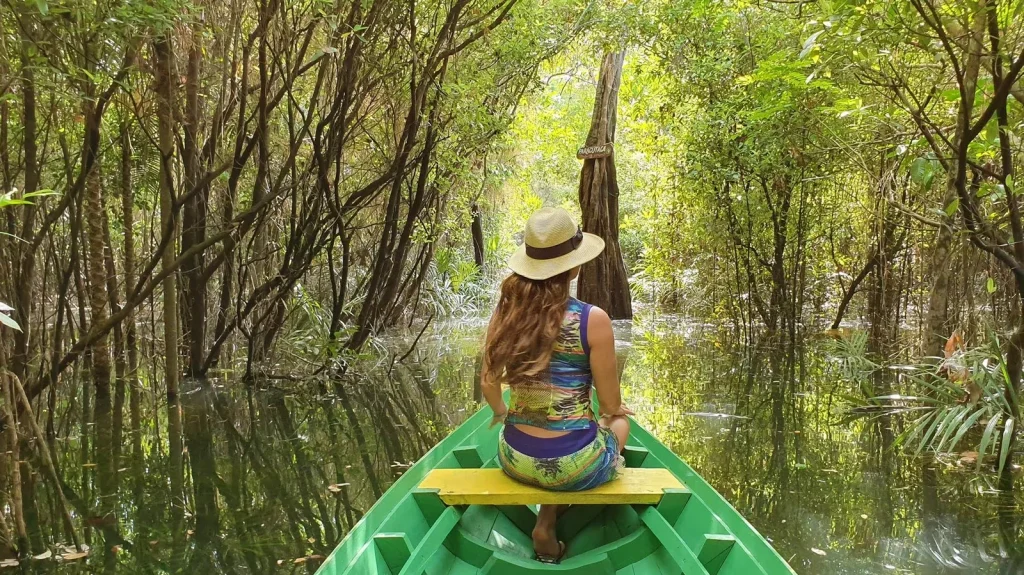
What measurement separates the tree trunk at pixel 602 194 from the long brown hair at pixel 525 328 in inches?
408

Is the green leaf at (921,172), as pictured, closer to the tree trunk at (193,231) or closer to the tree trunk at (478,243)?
the tree trunk at (193,231)

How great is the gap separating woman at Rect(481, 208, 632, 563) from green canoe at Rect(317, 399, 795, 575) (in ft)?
0.63

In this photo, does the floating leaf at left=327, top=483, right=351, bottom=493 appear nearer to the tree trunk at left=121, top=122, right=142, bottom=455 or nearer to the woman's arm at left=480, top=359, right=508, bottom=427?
the woman's arm at left=480, top=359, right=508, bottom=427

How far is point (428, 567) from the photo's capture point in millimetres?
2320

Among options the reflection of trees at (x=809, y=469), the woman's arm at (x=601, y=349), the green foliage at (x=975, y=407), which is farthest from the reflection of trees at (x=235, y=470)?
the green foliage at (x=975, y=407)

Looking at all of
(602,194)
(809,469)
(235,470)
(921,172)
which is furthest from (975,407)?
(602,194)

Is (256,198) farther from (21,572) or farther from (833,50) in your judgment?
(833,50)

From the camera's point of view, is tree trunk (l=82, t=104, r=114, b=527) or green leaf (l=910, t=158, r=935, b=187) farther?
tree trunk (l=82, t=104, r=114, b=527)

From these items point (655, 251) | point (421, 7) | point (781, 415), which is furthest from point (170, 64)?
point (655, 251)

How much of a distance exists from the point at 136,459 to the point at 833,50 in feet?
16.0

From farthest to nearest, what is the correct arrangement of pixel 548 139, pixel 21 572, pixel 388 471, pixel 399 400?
1. pixel 548 139
2. pixel 399 400
3. pixel 388 471
4. pixel 21 572

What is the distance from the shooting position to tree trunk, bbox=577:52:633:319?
1284cm

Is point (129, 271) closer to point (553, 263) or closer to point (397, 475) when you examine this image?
point (397, 475)

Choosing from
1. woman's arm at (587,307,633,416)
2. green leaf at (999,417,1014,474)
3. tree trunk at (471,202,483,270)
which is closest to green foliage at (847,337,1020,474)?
green leaf at (999,417,1014,474)
